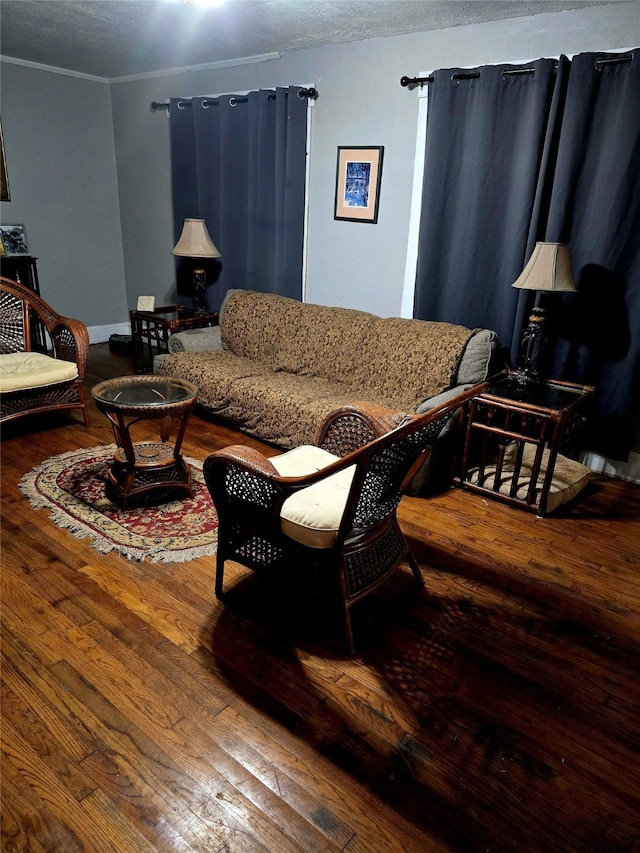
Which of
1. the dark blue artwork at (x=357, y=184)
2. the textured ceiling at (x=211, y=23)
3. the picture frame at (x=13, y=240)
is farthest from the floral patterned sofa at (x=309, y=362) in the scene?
the picture frame at (x=13, y=240)

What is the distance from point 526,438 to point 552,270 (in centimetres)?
84

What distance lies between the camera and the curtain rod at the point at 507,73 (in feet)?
8.82

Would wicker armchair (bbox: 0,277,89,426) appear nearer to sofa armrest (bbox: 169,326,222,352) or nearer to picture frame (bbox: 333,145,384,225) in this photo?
sofa armrest (bbox: 169,326,222,352)

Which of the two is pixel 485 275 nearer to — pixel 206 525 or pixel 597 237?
pixel 597 237

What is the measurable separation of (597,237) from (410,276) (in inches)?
45.8

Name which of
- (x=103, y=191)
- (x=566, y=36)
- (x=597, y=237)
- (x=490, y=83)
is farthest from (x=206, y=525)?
(x=103, y=191)

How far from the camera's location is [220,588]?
84.6 inches

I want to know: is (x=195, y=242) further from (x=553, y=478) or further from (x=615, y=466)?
(x=615, y=466)

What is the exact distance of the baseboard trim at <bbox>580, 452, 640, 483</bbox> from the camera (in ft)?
10.6

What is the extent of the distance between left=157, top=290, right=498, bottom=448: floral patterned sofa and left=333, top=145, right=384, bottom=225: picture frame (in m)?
0.68

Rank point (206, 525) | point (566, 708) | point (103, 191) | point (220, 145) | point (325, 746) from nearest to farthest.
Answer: point (325, 746), point (566, 708), point (206, 525), point (220, 145), point (103, 191)

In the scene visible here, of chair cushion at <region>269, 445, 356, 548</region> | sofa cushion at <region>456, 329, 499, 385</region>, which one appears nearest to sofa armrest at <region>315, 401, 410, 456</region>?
chair cushion at <region>269, 445, 356, 548</region>

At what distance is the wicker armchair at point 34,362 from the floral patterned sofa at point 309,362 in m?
0.60

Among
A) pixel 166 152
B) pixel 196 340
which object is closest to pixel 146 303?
pixel 196 340
